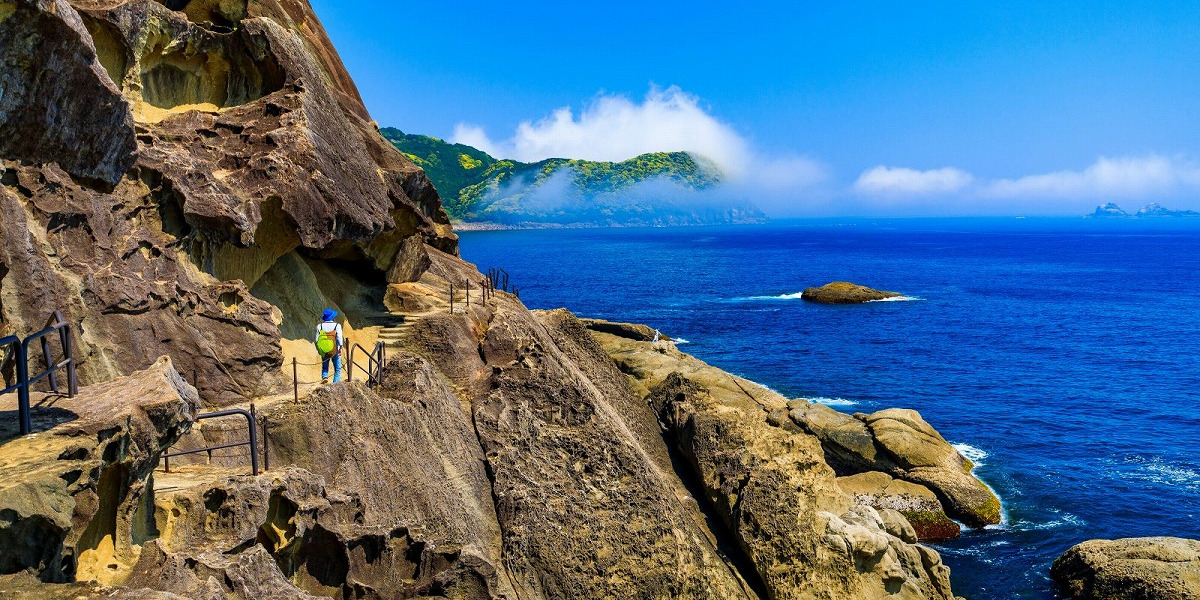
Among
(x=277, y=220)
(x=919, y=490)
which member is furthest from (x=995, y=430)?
(x=277, y=220)

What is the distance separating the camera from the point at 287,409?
16203 mm

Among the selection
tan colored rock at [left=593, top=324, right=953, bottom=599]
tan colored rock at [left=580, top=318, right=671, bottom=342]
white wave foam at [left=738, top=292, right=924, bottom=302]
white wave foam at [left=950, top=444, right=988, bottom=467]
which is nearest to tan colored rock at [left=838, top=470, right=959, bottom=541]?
white wave foam at [left=950, top=444, right=988, bottom=467]

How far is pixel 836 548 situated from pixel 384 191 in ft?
55.5

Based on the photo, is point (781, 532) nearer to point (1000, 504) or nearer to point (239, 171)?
point (239, 171)

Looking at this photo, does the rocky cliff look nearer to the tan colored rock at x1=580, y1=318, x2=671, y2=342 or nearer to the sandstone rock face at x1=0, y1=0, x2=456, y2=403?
the sandstone rock face at x1=0, y1=0, x2=456, y2=403

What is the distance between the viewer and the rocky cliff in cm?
962

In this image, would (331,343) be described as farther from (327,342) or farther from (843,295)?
(843,295)

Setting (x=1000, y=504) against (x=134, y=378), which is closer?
(x=134, y=378)

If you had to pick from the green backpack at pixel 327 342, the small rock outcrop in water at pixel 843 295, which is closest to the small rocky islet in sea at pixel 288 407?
the green backpack at pixel 327 342

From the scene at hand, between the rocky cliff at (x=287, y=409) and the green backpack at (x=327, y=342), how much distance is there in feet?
4.47

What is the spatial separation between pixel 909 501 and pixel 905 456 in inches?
88.3

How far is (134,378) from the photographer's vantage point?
10.7m

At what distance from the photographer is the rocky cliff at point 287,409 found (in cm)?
962

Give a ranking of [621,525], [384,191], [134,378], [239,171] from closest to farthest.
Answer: [134,378], [621,525], [239,171], [384,191]
